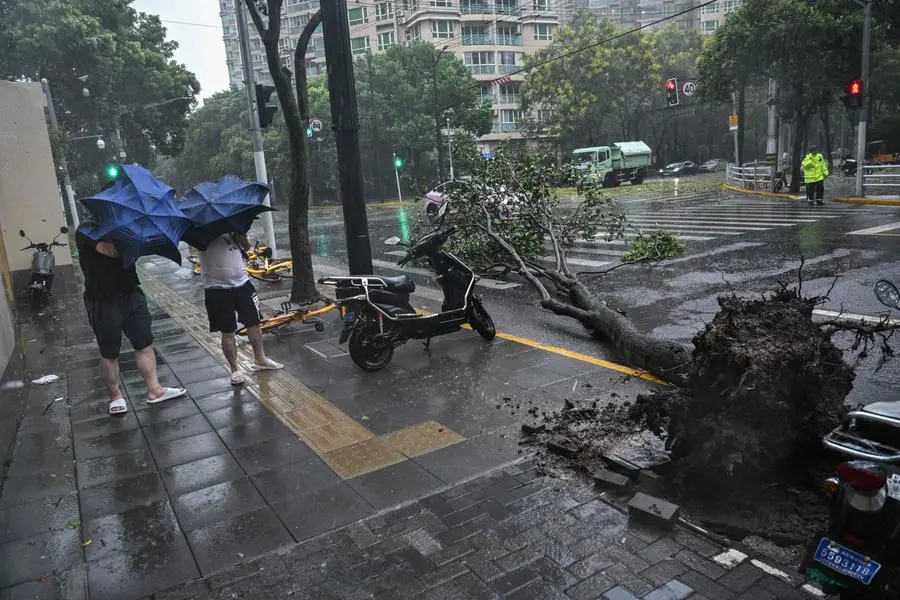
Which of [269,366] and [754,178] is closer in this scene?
[269,366]

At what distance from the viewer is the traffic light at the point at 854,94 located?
18.5 meters

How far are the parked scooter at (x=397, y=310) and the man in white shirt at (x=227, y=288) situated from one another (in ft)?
2.98

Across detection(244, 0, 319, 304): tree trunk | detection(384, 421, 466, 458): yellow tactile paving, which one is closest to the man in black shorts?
detection(384, 421, 466, 458): yellow tactile paving

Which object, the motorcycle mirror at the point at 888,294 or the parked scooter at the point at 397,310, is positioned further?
the parked scooter at the point at 397,310

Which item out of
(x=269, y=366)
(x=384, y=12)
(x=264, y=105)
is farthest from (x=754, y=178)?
(x=384, y=12)

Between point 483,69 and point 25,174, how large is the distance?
2038 inches

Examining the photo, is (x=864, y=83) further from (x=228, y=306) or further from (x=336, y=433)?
(x=336, y=433)

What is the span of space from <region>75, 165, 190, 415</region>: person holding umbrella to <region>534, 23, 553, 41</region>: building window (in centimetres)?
6299

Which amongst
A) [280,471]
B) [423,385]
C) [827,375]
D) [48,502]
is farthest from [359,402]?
[827,375]

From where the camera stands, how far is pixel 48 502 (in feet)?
13.9

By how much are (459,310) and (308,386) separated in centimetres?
186

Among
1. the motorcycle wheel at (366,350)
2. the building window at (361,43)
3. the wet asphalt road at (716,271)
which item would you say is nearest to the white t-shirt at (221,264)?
the motorcycle wheel at (366,350)

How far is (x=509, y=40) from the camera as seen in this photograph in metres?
60.8

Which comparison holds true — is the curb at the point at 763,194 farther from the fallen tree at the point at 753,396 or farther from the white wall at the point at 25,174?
the white wall at the point at 25,174
